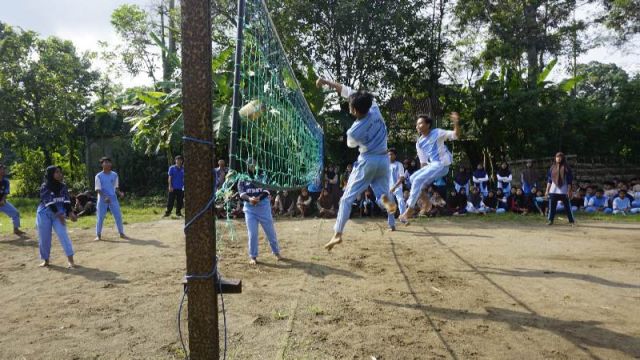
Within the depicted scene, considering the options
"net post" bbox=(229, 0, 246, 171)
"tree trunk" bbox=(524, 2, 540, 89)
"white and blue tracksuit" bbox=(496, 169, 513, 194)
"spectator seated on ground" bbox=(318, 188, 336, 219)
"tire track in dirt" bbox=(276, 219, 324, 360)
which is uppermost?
"tree trunk" bbox=(524, 2, 540, 89)

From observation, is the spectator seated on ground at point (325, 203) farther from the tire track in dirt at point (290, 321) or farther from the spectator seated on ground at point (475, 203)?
the tire track in dirt at point (290, 321)

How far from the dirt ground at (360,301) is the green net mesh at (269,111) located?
1.34 metres

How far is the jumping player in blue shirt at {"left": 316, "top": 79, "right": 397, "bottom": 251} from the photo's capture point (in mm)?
4996

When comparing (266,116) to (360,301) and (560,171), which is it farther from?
(560,171)

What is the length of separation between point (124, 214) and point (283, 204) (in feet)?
15.7

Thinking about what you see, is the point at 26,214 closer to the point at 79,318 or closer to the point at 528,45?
the point at 79,318

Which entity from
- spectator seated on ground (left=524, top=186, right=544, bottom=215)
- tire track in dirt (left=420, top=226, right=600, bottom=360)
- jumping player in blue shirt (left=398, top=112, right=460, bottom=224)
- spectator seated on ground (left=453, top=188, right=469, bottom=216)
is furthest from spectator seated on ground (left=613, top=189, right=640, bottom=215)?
jumping player in blue shirt (left=398, top=112, right=460, bottom=224)

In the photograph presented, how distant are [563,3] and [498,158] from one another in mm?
6350

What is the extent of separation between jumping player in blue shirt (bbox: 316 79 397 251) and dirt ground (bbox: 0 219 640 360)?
2.94 feet

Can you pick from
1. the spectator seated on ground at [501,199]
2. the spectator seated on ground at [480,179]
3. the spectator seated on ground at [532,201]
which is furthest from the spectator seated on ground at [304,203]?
the spectator seated on ground at [532,201]

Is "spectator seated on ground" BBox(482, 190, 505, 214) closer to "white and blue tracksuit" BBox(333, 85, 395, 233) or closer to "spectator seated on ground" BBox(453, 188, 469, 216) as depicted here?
"spectator seated on ground" BBox(453, 188, 469, 216)

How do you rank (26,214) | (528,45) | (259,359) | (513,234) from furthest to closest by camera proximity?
(528,45), (26,214), (513,234), (259,359)

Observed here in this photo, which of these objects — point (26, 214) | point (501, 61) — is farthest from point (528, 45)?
point (26, 214)

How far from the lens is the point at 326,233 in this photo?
8.96 meters
